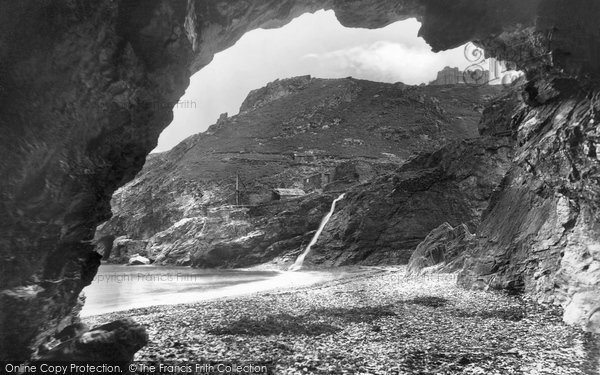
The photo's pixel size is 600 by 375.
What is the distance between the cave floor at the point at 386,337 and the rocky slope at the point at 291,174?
11.2 metres

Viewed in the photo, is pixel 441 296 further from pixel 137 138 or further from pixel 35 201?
pixel 35 201

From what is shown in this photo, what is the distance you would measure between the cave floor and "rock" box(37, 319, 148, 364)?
236 cm

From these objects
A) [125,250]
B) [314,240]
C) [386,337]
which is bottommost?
[386,337]

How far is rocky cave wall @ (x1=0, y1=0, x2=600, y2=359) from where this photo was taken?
9430 millimetres

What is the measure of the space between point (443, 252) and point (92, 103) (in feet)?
101

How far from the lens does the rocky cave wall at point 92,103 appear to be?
943 cm

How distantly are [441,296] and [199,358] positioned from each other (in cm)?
1402

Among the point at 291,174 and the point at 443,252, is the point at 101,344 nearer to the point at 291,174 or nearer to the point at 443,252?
the point at 443,252

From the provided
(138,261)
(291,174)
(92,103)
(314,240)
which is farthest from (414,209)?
(291,174)

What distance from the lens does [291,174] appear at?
11662 cm

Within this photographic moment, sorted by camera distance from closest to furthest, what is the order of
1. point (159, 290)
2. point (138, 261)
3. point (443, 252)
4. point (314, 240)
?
1. point (443, 252)
2. point (159, 290)
3. point (314, 240)
4. point (138, 261)

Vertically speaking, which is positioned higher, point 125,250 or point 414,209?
point 414,209

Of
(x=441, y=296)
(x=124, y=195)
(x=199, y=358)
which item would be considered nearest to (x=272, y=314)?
(x=199, y=358)

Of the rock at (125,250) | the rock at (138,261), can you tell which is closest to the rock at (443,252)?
the rock at (138,261)
